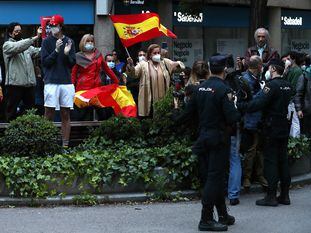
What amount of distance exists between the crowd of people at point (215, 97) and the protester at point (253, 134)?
1 centimetres

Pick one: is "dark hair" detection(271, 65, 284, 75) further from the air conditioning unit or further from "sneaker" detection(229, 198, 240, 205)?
the air conditioning unit

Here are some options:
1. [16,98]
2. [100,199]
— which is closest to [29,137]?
[100,199]

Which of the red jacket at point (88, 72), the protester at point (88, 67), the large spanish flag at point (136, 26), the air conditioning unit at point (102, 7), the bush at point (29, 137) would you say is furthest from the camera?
the air conditioning unit at point (102, 7)

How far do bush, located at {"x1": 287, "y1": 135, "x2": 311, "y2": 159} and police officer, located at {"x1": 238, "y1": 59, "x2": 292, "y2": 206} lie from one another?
1.60 m

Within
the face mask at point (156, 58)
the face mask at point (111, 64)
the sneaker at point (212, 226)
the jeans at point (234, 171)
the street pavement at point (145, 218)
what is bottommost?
the street pavement at point (145, 218)

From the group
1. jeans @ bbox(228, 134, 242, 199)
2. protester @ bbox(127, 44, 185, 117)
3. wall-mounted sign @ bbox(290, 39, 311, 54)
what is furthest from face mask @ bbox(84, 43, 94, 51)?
wall-mounted sign @ bbox(290, 39, 311, 54)

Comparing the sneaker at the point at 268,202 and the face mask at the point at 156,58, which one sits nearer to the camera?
the sneaker at the point at 268,202

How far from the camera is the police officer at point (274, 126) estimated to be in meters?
9.88

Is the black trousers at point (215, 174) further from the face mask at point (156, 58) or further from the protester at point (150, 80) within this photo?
the face mask at point (156, 58)

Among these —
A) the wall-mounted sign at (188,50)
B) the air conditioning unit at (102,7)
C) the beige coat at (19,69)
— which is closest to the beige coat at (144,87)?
the beige coat at (19,69)

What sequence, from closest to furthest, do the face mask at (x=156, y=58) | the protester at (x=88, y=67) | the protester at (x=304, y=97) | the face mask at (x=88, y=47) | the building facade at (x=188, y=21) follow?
1. the face mask at (x=156, y=58)
2. the face mask at (x=88, y=47)
3. the protester at (x=88, y=67)
4. the protester at (x=304, y=97)
5. the building facade at (x=188, y=21)

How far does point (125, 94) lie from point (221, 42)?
38.0 ft

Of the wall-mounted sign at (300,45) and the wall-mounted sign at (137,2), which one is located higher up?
the wall-mounted sign at (137,2)

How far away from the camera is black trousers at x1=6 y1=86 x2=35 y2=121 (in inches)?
517
